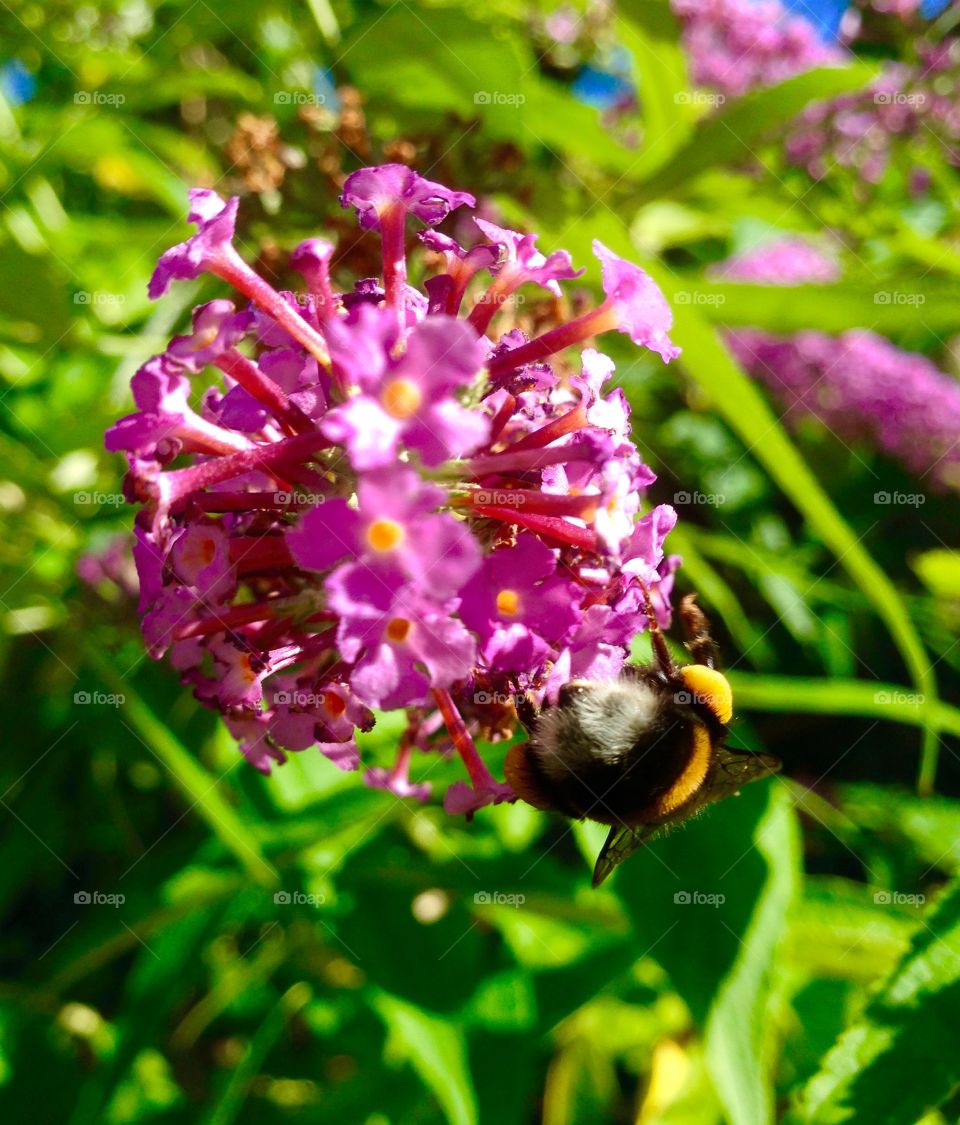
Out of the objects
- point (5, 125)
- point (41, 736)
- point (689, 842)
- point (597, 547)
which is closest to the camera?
point (597, 547)

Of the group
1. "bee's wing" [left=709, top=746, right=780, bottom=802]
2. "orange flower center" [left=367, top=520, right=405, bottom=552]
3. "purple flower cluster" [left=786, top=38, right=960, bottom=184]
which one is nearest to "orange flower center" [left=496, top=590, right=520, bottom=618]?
"orange flower center" [left=367, top=520, right=405, bottom=552]

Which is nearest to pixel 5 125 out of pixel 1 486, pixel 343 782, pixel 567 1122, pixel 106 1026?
pixel 1 486

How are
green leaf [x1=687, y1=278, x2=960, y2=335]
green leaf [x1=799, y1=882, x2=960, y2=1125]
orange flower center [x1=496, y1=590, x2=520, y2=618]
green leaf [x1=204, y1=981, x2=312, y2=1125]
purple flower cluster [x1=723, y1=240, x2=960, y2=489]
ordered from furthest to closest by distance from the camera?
purple flower cluster [x1=723, y1=240, x2=960, y2=489] → green leaf [x1=204, y1=981, x2=312, y2=1125] → green leaf [x1=687, y1=278, x2=960, y2=335] → green leaf [x1=799, y1=882, x2=960, y2=1125] → orange flower center [x1=496, y1=590, x2=520, y2=618]

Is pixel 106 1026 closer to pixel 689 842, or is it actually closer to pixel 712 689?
pixel 689 842

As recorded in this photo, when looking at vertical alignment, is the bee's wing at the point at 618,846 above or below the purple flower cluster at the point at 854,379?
above

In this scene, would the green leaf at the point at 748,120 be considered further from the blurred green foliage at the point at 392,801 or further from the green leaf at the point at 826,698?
the green leaf at the point at 826,698

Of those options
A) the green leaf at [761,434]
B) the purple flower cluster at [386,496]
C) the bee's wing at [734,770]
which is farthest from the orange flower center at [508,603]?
the green leaf at [761,434]

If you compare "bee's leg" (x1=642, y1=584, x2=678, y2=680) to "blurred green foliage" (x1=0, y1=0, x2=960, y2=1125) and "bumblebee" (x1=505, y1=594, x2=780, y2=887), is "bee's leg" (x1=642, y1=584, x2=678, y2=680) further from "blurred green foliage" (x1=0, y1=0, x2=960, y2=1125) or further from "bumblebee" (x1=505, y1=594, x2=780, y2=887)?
"blurred green foliage" (x1=0, y1=0, x2=960, y2=1125)
